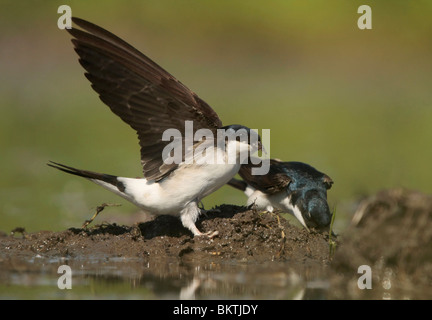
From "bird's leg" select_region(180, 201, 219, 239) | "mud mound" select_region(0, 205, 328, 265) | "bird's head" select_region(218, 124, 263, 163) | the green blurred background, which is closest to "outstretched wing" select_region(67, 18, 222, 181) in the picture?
"bird's head" select_region(218, 124, 263, 163)

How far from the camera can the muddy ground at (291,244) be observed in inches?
243

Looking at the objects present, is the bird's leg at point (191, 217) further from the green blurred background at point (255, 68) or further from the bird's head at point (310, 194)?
the green blurred background at point (255, 68)

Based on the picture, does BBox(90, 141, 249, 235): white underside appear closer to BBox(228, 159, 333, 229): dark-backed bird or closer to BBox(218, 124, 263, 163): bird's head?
BBox(218, 124, 263, 163): bird's head

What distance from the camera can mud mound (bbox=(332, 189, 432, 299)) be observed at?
6.15 m

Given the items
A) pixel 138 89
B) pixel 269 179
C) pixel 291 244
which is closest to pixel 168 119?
pixel 138 89

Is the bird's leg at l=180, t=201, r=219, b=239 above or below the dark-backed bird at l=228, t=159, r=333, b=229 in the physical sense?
below

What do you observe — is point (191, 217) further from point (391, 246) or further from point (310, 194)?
point (391, 246)

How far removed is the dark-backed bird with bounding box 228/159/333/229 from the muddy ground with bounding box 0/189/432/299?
13.6 inches

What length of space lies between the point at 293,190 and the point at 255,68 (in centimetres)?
1313

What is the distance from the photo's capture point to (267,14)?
21.8 metres

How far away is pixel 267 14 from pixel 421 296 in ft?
53.8
